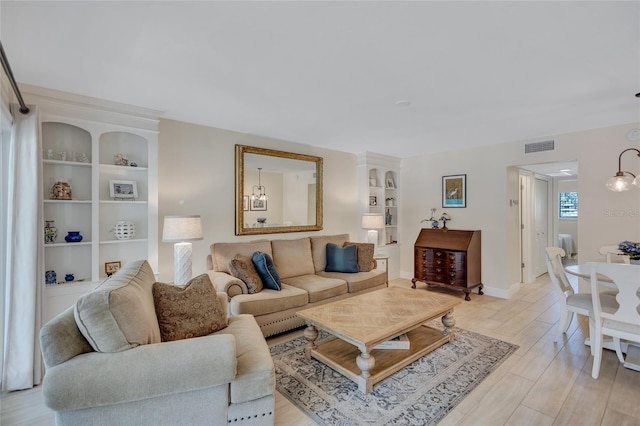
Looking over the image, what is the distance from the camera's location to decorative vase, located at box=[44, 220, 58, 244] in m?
2.69

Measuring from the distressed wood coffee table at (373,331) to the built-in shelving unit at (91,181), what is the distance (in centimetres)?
195

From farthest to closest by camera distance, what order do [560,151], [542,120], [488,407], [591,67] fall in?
[560,151] → [542,120] → [591,67] → [488,407]

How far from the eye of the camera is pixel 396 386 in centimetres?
229

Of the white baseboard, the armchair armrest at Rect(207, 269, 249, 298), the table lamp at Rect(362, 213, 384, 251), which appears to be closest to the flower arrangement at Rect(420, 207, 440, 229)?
the table lamp at Rect(362, 213, 384, 251)

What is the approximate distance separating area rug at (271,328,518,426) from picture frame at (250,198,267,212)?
73.4 inches

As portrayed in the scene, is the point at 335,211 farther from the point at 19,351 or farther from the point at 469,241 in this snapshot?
the point at 19,351

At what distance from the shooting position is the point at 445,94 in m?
2.71

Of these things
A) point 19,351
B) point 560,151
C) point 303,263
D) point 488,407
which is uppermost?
point 560,151

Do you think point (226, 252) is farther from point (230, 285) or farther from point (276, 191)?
point (276, 191)

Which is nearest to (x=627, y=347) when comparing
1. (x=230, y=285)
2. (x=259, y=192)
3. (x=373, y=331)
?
(x=373, y=331)

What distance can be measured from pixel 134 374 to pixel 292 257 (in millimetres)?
2690

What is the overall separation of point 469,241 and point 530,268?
6.19ft

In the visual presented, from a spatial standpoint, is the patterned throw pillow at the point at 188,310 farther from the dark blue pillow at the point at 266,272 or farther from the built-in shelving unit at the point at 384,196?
the built-in shelving unit at the point at 384,196

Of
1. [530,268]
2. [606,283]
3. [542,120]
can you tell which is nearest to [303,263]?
[606,283]
